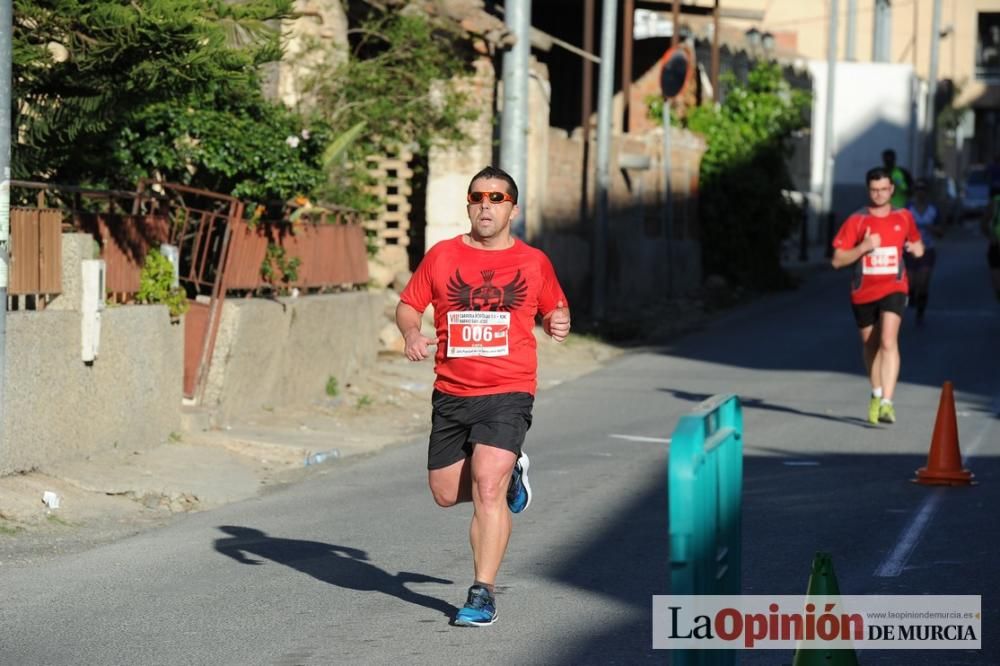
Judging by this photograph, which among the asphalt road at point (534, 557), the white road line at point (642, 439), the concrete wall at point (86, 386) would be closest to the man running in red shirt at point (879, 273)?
the asphalt road at point (534, 557)

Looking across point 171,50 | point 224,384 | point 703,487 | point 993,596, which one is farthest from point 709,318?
point 703,487

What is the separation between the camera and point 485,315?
7137 mm

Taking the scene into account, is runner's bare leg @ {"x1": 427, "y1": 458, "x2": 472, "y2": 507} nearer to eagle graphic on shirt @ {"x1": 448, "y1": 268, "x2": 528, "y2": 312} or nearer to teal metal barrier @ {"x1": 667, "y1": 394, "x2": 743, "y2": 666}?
eagle graphic on shirt @ {"x1": 448, "y1": 268, "x2": 528, "y2": 312}

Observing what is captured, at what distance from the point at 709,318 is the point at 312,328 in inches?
459

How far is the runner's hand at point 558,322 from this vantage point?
718 cm

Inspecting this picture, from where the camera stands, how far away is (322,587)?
791 centimetres

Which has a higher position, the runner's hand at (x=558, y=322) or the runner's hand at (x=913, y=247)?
the runner's hand at (x=913, y=247)

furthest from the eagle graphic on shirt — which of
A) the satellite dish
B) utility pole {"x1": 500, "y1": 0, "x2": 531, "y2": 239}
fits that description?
the satellite dish

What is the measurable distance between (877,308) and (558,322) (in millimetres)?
7171

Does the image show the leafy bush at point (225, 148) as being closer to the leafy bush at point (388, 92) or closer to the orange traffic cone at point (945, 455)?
the leafy bush at point (388, 92)

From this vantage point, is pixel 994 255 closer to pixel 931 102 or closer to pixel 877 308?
pixel 877 308

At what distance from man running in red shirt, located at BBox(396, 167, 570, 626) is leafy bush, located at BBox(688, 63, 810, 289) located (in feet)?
75.5

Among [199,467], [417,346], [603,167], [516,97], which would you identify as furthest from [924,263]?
[417,346]

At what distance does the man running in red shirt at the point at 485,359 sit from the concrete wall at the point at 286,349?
20.3 ft
